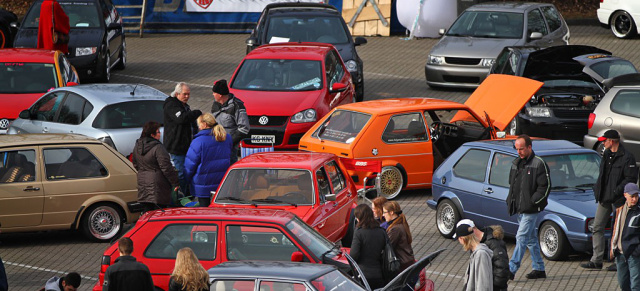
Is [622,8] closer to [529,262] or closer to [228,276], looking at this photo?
[529,262]

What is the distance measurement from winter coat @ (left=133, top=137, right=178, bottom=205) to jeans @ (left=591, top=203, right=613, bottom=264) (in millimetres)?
5169

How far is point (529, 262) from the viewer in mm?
13102

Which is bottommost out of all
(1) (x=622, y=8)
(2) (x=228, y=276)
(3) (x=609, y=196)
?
(1) (x=622, y=8)

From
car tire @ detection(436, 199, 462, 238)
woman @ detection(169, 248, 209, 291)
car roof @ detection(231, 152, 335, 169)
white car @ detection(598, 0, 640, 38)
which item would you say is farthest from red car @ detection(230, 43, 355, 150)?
white car @ detection(598, 0, 640, 38)

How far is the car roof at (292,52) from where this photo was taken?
19141mm

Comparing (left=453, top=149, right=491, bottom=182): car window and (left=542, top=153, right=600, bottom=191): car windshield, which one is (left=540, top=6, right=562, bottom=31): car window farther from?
(left=542, top=153, right=600, bottom=191): car windshield

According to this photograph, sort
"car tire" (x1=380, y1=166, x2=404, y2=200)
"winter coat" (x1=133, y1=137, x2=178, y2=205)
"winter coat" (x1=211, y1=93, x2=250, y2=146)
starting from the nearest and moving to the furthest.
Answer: "winter coat" (x1=133, y1=137, x2=178, y2=205) → "winter coat" (x1=211, y1=93, x2=250, y2=146) → "car tire" (x1=380, y1=166, x2=404, y2=200)

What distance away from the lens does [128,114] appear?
16406 mm

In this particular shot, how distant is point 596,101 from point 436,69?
5.19 metres

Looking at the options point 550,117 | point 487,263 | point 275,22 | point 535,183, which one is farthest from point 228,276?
point 275,22

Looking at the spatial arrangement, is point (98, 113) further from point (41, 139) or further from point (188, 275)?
point (188, 275)

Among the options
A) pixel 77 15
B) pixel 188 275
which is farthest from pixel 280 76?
pixel 188 275

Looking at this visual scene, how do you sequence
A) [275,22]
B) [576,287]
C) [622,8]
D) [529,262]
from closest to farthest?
1. [576,287]
2. [529,262]
3. [275,22]
4. [622,8]

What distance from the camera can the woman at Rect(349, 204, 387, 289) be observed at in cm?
1023
